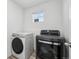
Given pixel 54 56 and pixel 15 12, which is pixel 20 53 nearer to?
pixel 54 56

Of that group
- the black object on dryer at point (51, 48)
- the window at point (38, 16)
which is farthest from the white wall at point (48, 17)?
the black object on dryer at point (51, 48)

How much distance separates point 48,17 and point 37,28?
670 millimetres

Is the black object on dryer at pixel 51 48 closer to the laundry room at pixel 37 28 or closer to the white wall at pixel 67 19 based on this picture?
the laundry room at pixel 37 28

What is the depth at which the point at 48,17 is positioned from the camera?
10.2 ft

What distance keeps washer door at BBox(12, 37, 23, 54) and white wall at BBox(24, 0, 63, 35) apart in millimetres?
1092

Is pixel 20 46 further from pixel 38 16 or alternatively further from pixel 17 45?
pixel 38 16

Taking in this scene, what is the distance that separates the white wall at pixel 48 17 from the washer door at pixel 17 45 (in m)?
1.09

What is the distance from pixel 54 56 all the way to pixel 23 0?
81.6 inches

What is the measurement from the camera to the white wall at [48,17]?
2957 mm

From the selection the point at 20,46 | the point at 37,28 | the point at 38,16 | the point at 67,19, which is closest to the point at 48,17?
the point at 38,16

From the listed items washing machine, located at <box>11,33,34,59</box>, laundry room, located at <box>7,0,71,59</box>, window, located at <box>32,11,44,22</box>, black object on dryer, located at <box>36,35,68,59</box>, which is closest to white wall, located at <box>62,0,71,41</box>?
laundry room, located at <box>7,0,71,59</box>
